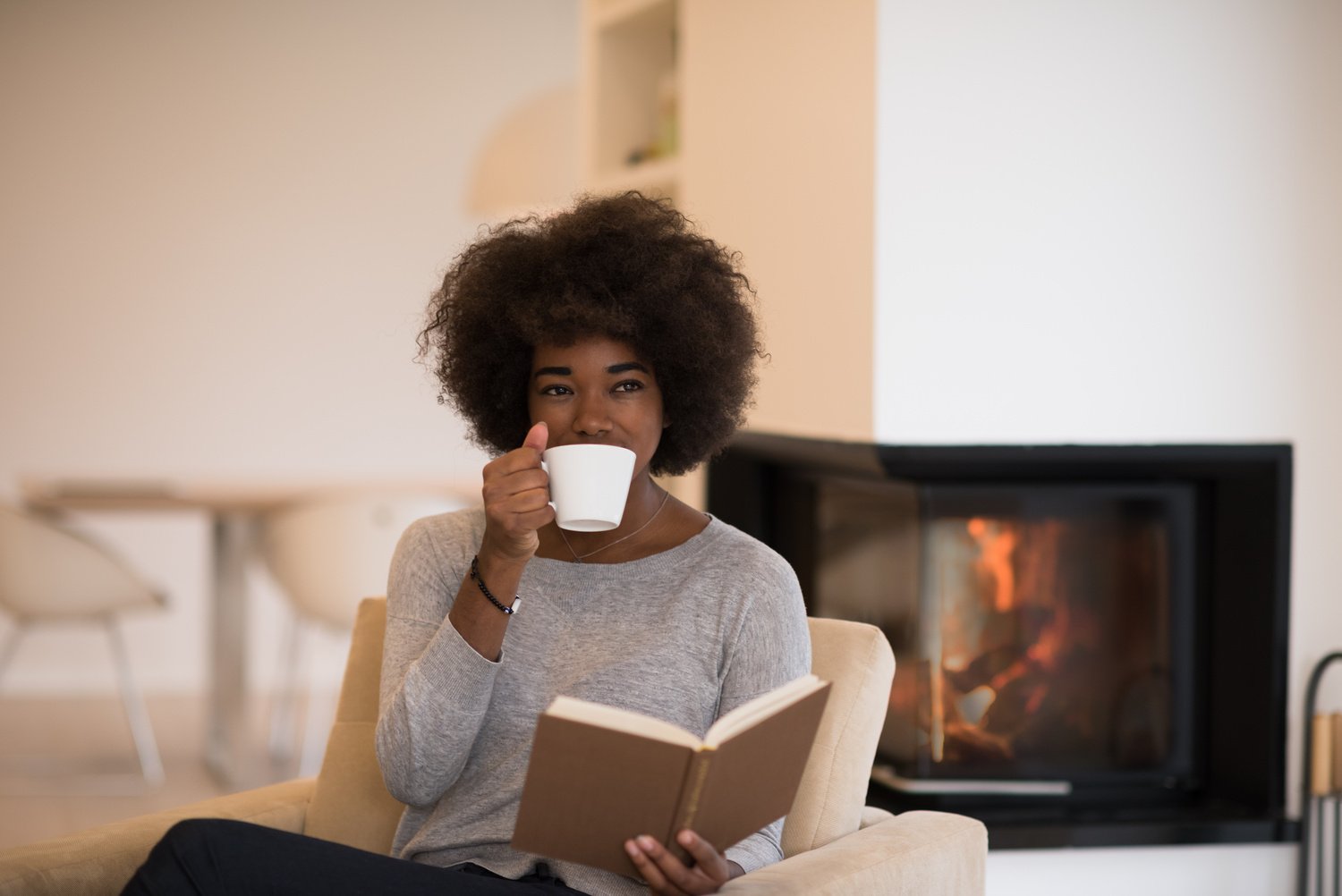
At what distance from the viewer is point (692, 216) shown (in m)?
3.21

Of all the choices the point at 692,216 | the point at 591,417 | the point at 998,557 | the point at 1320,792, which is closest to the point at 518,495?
the point at 591,417

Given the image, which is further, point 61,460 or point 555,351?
point 61,460

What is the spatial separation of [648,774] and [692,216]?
2.15 meters

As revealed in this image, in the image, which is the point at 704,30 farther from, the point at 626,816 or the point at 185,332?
the point at 185,332

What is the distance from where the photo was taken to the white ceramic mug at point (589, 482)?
136 centimetres

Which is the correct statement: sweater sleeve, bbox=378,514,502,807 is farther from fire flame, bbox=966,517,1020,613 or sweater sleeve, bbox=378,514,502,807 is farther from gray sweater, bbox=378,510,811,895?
fire flame, bbox=966,517,1020,613

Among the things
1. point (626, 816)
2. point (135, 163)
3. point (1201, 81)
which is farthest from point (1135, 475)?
point (135, 163)

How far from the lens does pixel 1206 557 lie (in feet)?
8.50

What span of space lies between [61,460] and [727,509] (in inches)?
116

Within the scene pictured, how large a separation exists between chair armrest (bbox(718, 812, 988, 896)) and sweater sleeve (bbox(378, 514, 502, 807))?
324 mm

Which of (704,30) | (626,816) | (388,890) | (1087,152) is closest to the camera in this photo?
(626,816)

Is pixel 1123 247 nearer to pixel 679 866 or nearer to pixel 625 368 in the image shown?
pixel 625 368

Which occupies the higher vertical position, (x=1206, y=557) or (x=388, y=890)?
(x=1206, y=557)

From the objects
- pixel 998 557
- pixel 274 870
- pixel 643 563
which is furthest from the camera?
pixel 998 557
